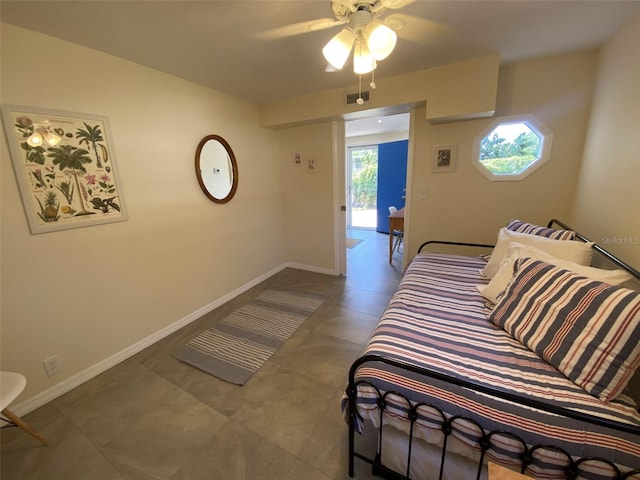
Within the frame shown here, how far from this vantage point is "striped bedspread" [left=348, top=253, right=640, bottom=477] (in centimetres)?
81

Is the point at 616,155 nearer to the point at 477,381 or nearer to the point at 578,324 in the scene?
the point at 578,324

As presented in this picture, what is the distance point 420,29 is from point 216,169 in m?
2.20

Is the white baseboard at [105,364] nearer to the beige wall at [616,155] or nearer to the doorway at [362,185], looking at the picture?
the beige wall at [616,155]

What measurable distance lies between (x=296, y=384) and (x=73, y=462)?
1243mm

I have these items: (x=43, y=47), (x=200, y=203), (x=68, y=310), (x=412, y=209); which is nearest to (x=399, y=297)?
(x=412, y=209)

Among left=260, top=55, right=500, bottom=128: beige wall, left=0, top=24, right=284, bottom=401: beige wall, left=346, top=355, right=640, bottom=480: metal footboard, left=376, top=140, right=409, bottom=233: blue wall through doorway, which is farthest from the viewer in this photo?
left=376, top=140, right=409, bottom=233: blue wall through doorway

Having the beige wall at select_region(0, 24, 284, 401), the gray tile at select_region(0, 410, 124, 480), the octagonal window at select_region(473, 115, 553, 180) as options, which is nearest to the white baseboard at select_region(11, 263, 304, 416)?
the beige wall at select_region(0, 24, 284, 401)

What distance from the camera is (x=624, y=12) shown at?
1541 mm

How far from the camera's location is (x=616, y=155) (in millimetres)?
1680

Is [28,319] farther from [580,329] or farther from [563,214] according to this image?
[563,214]

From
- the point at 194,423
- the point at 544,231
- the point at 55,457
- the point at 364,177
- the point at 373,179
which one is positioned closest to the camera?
the point at 55,457

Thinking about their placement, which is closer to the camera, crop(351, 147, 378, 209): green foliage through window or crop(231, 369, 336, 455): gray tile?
crop(231, 369, 336, 455): gray tile

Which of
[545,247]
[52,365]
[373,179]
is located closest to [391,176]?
[373,179]

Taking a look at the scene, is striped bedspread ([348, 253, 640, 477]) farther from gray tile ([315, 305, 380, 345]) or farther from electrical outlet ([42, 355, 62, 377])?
electrical outlet ([42, 355, 62, 377])
